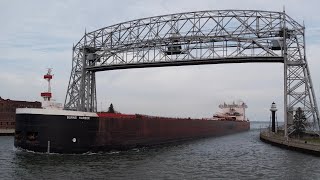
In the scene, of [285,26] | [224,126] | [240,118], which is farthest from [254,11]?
[240,118]

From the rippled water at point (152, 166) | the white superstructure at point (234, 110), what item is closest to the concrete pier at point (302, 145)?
the rippled water at point (152, 166)

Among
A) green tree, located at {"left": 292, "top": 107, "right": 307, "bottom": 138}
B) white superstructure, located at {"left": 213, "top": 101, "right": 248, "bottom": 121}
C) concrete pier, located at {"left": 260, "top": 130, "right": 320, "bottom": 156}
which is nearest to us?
concrete pier, located at {"left": 260, "top": 130, "right": 320, "bottom": 156}

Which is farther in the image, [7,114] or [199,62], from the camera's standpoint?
[7,114]

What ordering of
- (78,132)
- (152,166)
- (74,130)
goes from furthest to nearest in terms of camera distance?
(78,132)
(74,130)
(152,166)

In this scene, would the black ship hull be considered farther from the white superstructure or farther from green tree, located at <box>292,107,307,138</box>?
the white superstructure

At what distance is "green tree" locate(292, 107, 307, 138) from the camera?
31.8 metres

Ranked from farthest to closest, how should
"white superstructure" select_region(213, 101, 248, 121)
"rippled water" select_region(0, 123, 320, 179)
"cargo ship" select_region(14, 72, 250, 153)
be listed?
"white superstructure" select_region(213, 101, 248, 121)
"cargo ship" select_region(14, 72, 250, 153)
"rippled water" select_region(0, 123, 320, 179)

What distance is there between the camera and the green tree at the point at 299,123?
104 feet

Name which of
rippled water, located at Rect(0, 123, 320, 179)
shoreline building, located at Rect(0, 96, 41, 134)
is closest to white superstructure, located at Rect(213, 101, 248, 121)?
shoreline building, located at Rect(0, 96, 41, 134)

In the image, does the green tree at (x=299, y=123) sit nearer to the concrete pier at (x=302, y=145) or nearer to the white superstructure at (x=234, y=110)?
the concrete pier at (x=302, y=145)

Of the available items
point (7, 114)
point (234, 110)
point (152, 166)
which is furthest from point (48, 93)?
point (234, 110)

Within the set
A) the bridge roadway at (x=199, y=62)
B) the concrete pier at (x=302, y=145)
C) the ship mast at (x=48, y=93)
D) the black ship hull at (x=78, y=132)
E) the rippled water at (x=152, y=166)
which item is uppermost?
the bridge roadway at (x=199, y=62)

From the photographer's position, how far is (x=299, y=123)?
3234cm

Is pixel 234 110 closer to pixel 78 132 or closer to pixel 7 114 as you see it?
pixel 7 114
